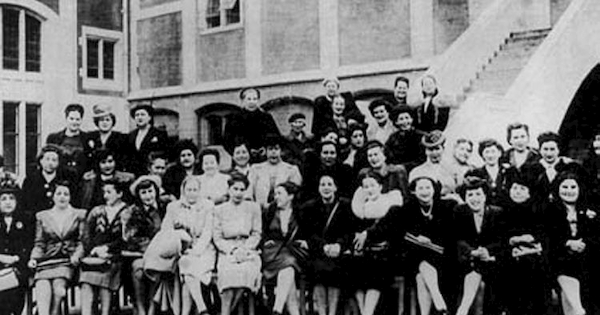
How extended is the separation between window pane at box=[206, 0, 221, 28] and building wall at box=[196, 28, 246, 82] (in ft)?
0.76

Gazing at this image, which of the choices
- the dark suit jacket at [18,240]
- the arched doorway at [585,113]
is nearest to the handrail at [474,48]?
the arched doorway at [585,113]

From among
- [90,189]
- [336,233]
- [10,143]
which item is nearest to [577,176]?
[336,233]

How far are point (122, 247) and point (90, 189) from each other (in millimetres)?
748

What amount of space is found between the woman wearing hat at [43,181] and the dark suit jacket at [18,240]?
0.15 meters

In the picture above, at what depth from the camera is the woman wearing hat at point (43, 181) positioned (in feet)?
22.2

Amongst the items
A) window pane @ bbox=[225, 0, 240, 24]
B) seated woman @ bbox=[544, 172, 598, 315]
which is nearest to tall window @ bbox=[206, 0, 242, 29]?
window pane @ bbox=[225, 0, 240, 24]

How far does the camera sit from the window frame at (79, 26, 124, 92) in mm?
14031

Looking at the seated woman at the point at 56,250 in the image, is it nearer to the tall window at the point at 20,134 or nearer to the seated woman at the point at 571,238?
the seated woman at the point at 571,238

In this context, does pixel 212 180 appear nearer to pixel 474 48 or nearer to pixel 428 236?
pixel 428 236

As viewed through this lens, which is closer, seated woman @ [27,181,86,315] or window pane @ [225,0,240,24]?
seated woman @ [27,181,86,315]

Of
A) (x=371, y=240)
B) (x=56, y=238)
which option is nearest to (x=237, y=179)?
(x=371, y=240)

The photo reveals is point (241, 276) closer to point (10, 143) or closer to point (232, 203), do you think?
point (232, 203)

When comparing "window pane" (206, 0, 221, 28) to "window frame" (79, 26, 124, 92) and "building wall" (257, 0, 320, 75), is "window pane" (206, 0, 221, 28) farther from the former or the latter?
"window frame" (79, 26, 124, 92)

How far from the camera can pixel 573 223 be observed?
561 cm
